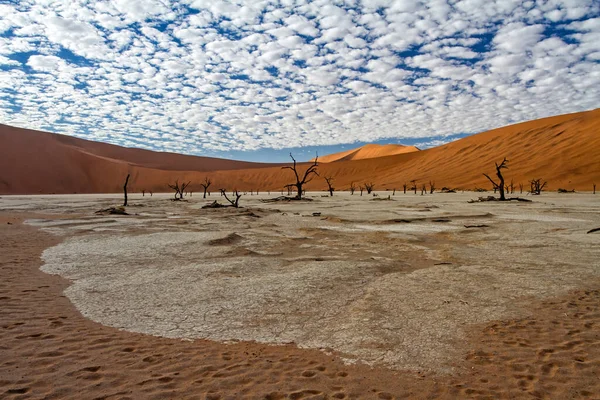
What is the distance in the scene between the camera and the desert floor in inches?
121

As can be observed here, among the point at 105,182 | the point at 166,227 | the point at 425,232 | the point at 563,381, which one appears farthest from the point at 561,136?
the point at 105,182

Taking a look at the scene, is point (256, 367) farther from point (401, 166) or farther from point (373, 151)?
point (373, 151)

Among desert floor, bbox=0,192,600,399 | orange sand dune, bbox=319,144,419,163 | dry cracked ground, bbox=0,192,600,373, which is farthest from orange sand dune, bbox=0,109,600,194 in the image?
orange sand dune, bbox=319,144,419,163

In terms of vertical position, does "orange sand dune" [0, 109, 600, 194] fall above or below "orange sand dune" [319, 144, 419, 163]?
below

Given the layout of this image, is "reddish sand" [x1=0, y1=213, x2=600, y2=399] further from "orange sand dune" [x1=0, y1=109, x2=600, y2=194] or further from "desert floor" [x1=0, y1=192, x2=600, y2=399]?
"orange sand dune" [x1=0, y1=109, x2=600, y2=194]

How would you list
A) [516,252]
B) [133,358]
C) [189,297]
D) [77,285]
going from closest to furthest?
[133,358]
[189,297]
[77,285]
[516,252]

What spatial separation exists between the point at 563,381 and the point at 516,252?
581cm

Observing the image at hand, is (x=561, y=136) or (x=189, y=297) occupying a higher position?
(x=561, y=136)

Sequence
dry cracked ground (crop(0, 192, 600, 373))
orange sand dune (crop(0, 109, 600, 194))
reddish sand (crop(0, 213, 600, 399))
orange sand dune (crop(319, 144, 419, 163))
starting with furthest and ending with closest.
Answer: orange sand dune (crop(319, 144, 419, 163)) → orange sand dune (crop(0, 109, 600, 194)) → dry cracked ground (crop(0, 192, 600, 373)) → reddish sand (crop(0, 213, 600, 399))

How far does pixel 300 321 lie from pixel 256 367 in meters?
1.18

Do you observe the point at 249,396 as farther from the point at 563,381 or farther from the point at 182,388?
the point at 563,381

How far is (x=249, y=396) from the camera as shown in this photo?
288cm

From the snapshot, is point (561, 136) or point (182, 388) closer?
point (182, 388)

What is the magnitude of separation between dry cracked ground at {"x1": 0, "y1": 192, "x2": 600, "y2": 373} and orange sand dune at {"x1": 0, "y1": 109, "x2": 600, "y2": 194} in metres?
36.8
